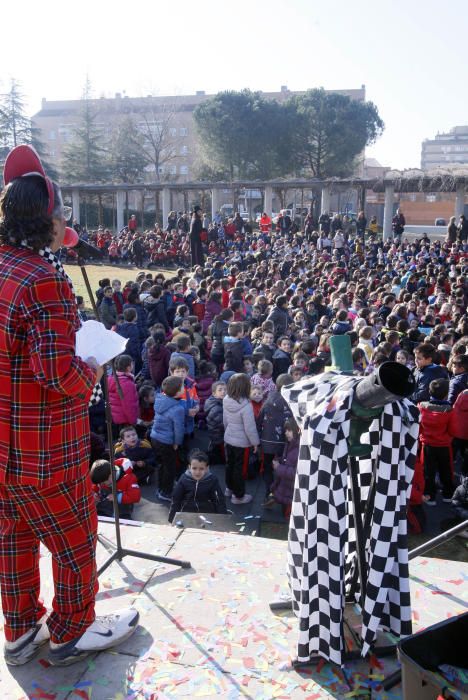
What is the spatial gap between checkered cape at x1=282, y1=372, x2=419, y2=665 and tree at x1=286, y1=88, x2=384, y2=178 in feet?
124

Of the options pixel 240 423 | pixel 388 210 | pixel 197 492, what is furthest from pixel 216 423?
pixel 388 210

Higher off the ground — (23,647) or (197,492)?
(23,647)

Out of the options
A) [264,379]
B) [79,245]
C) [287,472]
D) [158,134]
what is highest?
[158,134]

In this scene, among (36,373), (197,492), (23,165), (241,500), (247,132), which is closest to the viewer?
(36,373)

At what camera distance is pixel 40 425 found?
7.27 ft

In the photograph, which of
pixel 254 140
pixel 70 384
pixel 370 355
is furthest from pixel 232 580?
pixel 254 140

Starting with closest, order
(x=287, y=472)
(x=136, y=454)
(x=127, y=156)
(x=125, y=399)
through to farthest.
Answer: (x=287, y=472), (x=136, y=454), (x=125, y=399), (x=127, y=156)

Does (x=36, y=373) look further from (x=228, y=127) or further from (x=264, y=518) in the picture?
(x=228, y=127)

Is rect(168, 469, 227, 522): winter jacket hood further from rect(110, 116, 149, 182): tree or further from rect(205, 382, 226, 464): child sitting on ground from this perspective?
Answer: rect(110, 116, 149, 182): tree

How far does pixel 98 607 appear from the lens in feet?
9.51

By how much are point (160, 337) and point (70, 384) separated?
5.82m

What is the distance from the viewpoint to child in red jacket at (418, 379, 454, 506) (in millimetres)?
5477

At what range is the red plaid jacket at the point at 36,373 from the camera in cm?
212

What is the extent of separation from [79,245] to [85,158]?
44624mm
